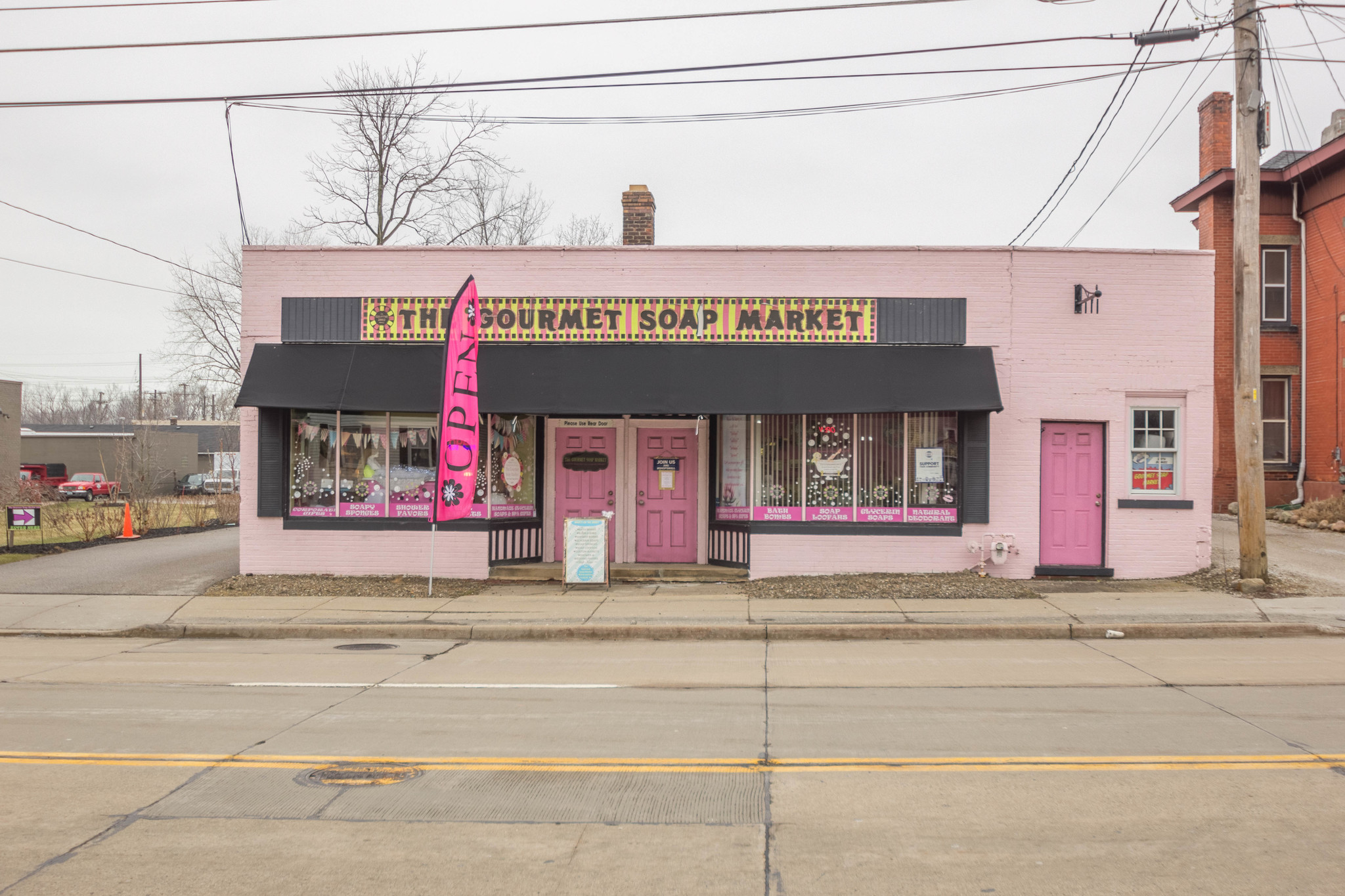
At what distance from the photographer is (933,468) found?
13852mm

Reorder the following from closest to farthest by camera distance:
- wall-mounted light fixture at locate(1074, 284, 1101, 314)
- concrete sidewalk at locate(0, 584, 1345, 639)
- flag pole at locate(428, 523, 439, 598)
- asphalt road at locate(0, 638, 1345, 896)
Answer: asphalt road at locate(0, 638, 1345, 896)
concrete sidewalk at locate(0, 584, 1345, 639)
flag pole at locate(428, 523, 439, 598)
wall-mounted light fixture at locate(1074, 284, 1101, 314)

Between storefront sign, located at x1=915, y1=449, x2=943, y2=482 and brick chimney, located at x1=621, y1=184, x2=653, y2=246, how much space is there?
223 inches

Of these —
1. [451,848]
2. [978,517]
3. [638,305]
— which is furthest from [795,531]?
[451,848]

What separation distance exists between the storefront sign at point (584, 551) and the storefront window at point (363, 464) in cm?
320

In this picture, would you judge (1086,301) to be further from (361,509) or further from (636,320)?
(361,509)

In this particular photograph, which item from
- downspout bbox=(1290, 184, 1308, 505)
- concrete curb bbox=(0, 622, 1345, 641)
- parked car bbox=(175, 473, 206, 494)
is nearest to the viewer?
concrete curb bbox=(0, 622, 1345, 641)

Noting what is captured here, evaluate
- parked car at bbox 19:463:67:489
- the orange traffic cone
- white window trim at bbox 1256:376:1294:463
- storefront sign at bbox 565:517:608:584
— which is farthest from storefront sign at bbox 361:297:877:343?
parked car at bbox 19:463:67:489

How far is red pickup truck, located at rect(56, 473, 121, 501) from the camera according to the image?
40156mm

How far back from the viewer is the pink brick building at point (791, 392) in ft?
44.6

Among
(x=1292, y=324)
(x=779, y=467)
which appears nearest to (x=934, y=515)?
(x=779, y=467)

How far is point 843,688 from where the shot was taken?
8031 mm

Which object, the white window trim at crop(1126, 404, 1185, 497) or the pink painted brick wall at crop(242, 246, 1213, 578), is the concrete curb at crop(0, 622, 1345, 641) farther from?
the white window trim at crop(1126, 404, 1185, 497)

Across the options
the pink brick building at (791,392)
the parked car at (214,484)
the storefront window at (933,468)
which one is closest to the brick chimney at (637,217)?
the pink brick building at (791,392)

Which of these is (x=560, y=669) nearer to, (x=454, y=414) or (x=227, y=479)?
(x=454, y=414)
